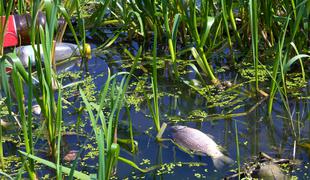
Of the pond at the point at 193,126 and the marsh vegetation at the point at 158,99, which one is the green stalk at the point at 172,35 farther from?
the pond at the point at 193,126

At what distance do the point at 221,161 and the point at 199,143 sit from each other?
0.37 ft

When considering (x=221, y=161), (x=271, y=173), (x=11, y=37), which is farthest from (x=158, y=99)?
(x=11, y=37)

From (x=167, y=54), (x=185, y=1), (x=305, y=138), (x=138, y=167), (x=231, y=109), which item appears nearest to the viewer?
(x=138, y=167)

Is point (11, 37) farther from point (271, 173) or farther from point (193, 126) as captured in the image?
point (271, 173)

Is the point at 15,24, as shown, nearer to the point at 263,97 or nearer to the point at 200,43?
the point at 200,43

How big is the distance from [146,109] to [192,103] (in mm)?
174

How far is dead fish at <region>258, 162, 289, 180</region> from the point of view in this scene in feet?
5.95

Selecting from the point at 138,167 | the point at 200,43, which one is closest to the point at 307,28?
the point at 200,43

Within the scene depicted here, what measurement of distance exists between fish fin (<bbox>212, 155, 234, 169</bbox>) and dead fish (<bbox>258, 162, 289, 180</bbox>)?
0.12m

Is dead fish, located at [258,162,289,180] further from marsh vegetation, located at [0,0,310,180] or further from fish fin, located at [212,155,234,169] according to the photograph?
fish fin, located at [212,155,234,169]

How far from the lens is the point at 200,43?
2430 mm

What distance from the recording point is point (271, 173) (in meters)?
1.82

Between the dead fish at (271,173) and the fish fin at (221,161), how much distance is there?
12 cm

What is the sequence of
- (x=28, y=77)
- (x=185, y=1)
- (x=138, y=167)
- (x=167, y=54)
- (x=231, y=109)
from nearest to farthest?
(x=28, y=77) → (x=138, y=167) → (x=231, y=109) → (x=185, y=1) → (x=167, y=54)
